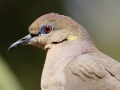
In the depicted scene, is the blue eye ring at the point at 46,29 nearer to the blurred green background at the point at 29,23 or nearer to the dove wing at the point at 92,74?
the dove wing at the point at 92,74

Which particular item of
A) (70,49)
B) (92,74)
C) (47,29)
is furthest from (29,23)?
(92,74)

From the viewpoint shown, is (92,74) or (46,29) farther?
(46,29)

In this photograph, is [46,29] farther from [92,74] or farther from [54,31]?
[92,74]

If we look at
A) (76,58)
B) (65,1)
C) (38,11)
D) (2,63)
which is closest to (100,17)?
(65,1)

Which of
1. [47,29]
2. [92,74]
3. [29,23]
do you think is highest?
[47,29]

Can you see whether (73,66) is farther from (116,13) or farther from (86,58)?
(116,13)

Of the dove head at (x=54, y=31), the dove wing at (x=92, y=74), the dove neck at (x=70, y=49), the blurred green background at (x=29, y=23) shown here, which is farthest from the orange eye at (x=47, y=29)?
the blurred green background at (x=29, y=23)
